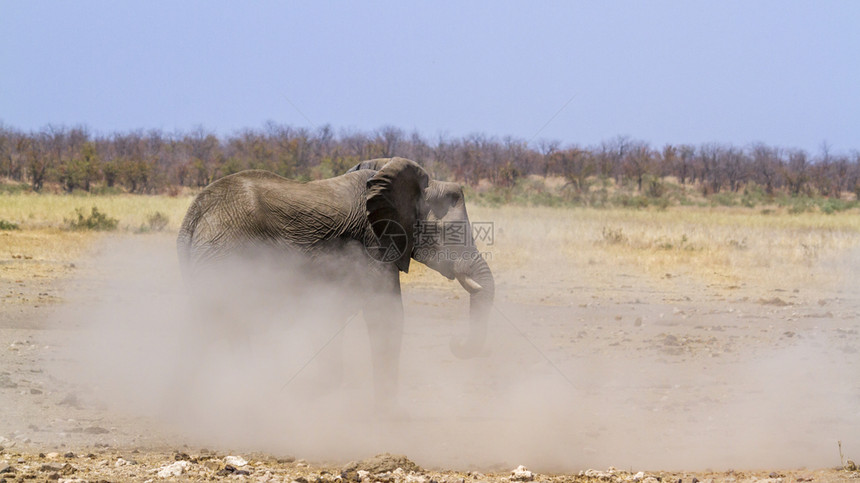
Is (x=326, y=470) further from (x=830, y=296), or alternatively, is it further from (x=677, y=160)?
(x=677, y=160)

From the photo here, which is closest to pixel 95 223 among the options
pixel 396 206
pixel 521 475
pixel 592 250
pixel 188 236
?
pixel 592 250

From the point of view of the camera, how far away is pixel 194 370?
7.48 m

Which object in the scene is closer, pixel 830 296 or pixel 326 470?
pixel 326 470

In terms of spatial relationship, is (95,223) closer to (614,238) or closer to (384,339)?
(614,238)

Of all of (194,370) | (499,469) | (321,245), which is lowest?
(499,469)

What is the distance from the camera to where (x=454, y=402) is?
26.0 ft

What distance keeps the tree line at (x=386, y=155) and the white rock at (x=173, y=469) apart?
32.8 meters

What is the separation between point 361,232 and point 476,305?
1133mm

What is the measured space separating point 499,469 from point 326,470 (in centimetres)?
119

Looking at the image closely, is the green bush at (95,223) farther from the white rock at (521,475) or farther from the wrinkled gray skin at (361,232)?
the white rock at (521,475)

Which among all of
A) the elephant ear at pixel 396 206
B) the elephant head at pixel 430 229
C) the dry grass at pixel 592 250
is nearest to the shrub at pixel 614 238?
the dry grass at pixel 592 250

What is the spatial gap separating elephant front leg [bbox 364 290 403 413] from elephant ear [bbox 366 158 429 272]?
0.38m

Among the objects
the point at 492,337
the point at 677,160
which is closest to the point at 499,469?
the point at 492,337

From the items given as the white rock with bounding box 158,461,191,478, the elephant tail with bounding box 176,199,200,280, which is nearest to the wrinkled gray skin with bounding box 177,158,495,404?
the elephant tail with bounding box 176,199,200,280
